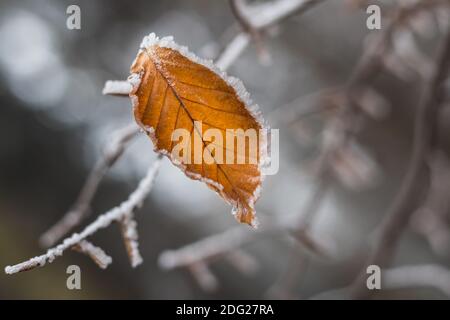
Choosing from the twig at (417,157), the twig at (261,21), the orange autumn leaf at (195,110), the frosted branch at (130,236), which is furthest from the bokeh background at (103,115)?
the orange autumn leaf at (195,110)

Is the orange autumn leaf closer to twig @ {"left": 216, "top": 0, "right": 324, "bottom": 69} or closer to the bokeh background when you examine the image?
twig @ {"left": 216, "top": 0, "right": 324, "bottom": 69}

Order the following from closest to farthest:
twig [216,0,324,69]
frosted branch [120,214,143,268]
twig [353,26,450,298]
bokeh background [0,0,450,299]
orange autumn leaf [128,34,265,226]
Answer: orange autumn leaf [128,34,265,226], frosted branch [120,214,143,268], twig [216,0,324,69], twig [353,26,450,298], bokeh background [0,0,450,299]

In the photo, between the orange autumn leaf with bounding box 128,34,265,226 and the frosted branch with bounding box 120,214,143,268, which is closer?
the orange autumn leaf with bounding box 128,34,265,226

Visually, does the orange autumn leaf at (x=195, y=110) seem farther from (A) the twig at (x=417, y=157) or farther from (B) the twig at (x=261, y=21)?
(A) the twig at (x=417, y=157)

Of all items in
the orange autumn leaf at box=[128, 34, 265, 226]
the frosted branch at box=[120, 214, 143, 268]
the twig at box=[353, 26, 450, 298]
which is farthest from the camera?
the twig at box=[353, 26, 450, 298]

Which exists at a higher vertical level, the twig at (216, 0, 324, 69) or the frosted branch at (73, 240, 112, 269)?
the twig at (216, 0, 324, 69)

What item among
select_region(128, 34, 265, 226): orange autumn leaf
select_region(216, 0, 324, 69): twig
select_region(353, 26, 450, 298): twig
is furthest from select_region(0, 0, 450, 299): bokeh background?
select_region(128, 34, 265, 226): orange autumn leaf

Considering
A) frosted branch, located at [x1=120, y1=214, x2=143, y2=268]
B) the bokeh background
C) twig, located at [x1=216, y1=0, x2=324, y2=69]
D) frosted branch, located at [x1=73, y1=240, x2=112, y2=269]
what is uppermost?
the bokeh background

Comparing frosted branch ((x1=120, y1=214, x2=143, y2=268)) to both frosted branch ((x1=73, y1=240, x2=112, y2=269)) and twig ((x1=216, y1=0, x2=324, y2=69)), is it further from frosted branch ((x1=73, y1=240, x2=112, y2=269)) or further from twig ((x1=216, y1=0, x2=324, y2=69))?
twig ((x1=216, y1=0, x2=324, y2=69))

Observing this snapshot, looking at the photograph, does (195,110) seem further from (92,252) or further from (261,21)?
(261,21)
